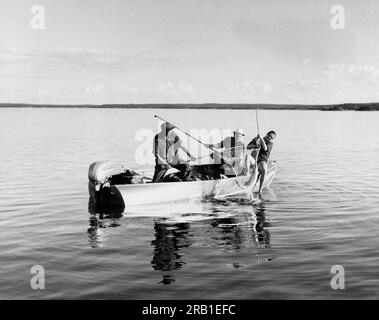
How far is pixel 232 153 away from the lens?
20062 mm

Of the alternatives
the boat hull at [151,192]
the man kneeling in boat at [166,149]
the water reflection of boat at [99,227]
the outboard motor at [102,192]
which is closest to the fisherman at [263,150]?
the boat hull at [151,192]

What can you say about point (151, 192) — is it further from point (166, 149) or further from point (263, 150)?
point (263, 150)

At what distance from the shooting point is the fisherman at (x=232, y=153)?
64.7ft

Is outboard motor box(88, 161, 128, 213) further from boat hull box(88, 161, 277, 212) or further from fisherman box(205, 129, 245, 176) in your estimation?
fisherman box(205, 129, 245, 176)

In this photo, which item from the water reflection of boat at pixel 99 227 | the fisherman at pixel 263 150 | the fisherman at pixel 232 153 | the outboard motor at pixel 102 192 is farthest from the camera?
the fisherman at pixel 232 153

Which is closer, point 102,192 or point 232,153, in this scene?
point 102,192

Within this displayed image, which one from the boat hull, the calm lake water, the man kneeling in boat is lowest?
the calm lake water

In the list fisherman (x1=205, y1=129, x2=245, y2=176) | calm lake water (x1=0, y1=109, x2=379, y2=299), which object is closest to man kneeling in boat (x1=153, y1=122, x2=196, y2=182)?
calm lake water (x1=0, y1=109, x2=379, y2=299)

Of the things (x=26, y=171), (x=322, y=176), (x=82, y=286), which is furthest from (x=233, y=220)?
(x=26, y=171)

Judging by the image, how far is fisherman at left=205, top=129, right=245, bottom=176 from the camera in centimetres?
1972

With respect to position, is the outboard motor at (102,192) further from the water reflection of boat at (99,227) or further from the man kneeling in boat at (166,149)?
the man kneeling in boat at (166,149)

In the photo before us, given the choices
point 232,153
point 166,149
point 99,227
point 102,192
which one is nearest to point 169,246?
point 99,227

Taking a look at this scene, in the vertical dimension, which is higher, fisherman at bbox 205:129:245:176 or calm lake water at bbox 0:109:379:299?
fisherman at bbox 205:129:245:176
